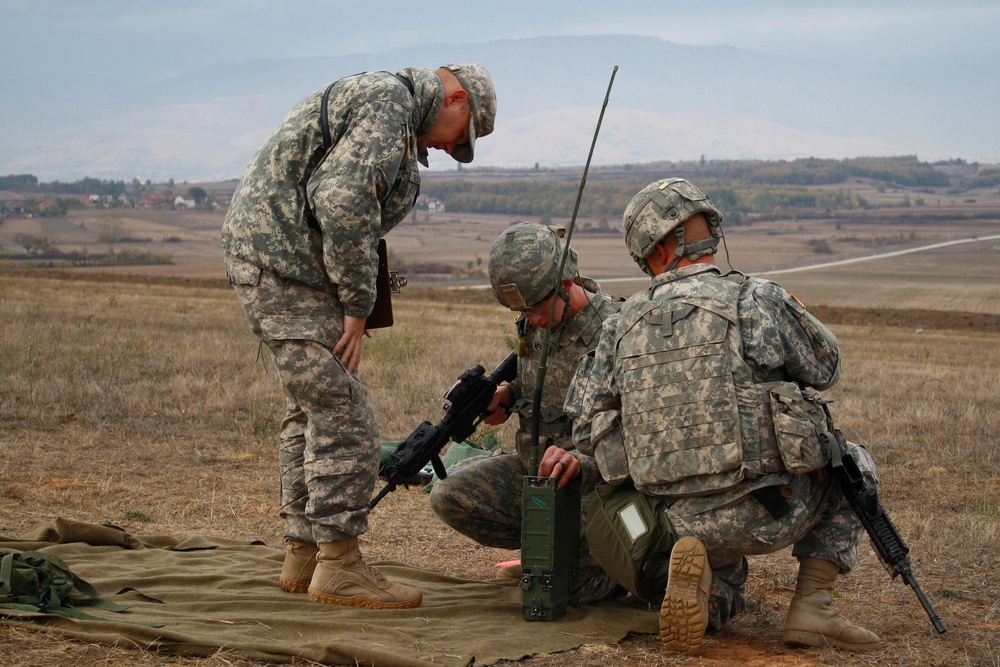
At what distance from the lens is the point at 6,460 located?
24.7ft

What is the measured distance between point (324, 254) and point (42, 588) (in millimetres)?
1766

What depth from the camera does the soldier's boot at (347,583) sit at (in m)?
4.74

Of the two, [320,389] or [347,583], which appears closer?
[320,389]

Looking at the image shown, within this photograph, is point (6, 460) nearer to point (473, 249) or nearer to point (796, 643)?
point (796, 643)

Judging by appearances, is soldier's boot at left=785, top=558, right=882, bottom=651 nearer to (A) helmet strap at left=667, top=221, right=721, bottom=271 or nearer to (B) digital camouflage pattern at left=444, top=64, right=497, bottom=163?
(A) helmet strap at left=667, top=221, right=721, bottom=271

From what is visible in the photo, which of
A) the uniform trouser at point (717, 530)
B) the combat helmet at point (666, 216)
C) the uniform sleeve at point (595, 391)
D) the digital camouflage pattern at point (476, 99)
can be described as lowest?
the uniform trouser at point (717, 530)

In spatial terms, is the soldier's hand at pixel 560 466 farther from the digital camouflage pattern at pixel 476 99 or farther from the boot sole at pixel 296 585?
the digital camouflage pattern at pixel 476 99

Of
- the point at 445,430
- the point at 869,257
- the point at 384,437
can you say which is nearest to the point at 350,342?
the point at 445,430

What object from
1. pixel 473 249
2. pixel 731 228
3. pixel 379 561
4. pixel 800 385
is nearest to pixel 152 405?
pixel 379 561

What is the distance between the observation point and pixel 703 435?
417 cm

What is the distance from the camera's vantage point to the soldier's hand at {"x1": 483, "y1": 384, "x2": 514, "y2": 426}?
5.56m

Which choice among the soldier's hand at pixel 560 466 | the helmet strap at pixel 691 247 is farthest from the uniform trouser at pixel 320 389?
the helmet strap at pixel 691 247

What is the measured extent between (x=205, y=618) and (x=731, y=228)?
121 metres

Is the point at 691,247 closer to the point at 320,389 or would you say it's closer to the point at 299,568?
the point at 320,389
